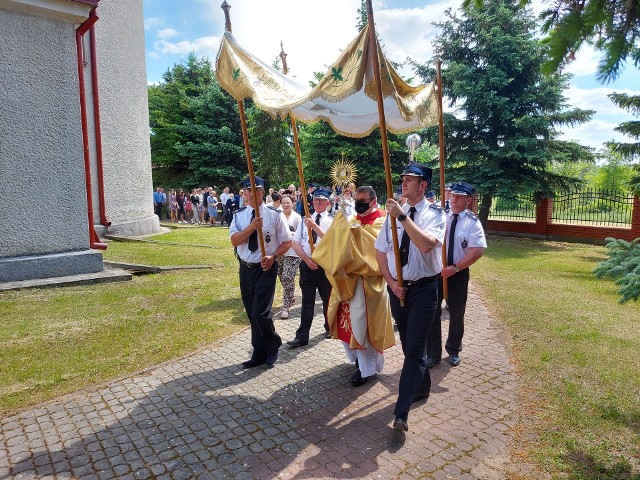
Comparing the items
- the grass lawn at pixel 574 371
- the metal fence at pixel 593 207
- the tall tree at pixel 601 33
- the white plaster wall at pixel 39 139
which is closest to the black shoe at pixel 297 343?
the grass lawn at pixel 574 371

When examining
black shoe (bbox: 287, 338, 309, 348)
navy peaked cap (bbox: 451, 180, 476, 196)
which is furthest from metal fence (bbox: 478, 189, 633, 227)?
black shoe (bbox: 287, 338, 309, 348)

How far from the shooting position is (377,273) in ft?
16.3

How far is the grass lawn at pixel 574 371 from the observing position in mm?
3773

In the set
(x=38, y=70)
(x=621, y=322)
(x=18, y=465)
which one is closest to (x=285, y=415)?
(x=18, y=465)

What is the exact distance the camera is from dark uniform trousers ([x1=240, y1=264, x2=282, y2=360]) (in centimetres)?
540

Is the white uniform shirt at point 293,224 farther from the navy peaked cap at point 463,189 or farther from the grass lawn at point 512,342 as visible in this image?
the navy peaked cap at point 463,189

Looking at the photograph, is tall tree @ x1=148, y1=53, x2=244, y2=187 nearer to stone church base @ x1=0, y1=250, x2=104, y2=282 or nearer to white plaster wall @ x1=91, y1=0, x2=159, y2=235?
white plaster wall @ x1=91, y1=0, x2=159, y2=235

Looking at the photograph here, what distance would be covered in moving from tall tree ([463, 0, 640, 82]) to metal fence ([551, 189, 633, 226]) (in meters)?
15.2

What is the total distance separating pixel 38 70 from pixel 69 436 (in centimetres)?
773

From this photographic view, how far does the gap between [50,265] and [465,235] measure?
26.1ft

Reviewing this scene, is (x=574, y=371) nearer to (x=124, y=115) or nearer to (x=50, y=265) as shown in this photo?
(x=50, y=265)

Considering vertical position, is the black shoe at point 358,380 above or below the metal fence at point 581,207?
below

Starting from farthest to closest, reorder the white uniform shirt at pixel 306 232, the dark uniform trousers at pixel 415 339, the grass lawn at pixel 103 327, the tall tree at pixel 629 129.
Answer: the tall tree at pixel 629 129
the white uniform shirt at pixel 306 232
the grass lawn at pixel 103 327
the dark uniform trousers at pixel 415 339

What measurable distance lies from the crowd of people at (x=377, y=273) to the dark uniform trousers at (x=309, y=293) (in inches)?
0.5
